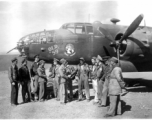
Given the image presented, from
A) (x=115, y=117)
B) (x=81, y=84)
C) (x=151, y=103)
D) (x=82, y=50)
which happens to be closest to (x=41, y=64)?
(x=81, y=84)

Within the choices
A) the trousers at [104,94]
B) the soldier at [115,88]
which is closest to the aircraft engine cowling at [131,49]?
the trousers at [104,94]

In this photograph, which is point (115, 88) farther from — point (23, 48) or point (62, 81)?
point (23, 48)

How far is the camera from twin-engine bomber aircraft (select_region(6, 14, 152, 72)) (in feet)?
30.4

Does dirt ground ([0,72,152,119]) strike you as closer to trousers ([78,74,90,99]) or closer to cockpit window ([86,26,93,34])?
trousers ([78,74,90,99])

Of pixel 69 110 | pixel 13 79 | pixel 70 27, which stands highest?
pixel 70 27

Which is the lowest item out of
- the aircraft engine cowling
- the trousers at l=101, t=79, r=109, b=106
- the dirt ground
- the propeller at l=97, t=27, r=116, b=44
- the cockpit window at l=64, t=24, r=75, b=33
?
the dirt ground

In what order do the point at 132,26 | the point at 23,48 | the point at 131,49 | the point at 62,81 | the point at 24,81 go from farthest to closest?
the point at 23,48 < the point at 131,49 < the point at 132,26 < the point at 24,81 < the point at 62,81

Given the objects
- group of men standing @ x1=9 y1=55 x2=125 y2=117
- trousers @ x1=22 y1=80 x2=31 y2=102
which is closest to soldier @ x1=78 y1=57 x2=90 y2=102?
group of men standing @ x1=9 y1=55 x2=125 y2=117

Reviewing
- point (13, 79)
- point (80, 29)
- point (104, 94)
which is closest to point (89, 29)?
point (80, 29)

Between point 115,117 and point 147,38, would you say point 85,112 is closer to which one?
point 115,117

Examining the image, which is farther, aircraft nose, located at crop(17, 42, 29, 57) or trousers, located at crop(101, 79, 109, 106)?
aircraft nose, located at crop(17, 42, 29, 57)

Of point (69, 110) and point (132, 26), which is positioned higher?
point (132, 26)

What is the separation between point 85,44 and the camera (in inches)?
388

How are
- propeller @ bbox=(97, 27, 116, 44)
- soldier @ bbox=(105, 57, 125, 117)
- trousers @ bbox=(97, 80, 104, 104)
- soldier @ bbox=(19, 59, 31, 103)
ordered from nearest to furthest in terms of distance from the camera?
soldier @ bbox=(105, 57, 125, 117) < trousers @ bbox=(97, 80, 104, 104) < soldier @ bbox=(19, 59, 31, 103) < propeller @ bbox=(97, 27, 116, 44)
